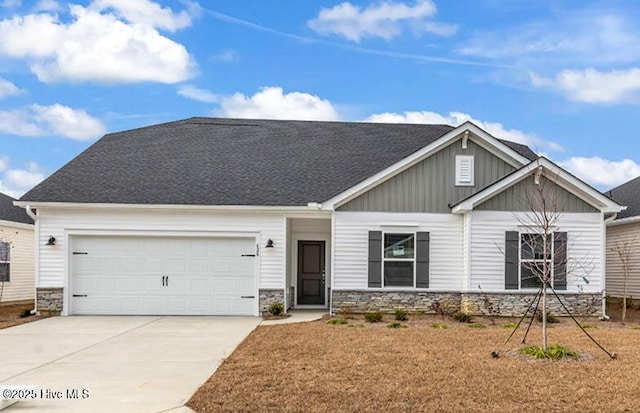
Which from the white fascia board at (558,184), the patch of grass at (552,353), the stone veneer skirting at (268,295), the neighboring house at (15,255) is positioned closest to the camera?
the patch of grass at (552,353)

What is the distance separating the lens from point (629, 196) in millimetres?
21672

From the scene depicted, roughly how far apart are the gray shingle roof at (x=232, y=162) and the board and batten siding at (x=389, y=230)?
4.70ft

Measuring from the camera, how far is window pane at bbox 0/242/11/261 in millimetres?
18953

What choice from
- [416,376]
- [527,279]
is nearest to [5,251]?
[527,279]

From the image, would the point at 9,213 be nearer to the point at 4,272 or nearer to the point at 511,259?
the point at 4,272

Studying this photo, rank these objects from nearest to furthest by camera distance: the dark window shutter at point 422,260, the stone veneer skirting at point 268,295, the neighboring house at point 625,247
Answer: the dark window shutter at point 422,260 < the stone veneer skirting at point 268,295 < the neighboring house at point 625,247

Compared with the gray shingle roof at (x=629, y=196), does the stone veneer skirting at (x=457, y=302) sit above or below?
below

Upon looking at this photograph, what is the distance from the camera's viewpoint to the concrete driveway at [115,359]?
277 inches

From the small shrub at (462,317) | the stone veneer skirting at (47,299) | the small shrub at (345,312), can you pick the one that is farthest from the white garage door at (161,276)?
the small shrub at (462,317)

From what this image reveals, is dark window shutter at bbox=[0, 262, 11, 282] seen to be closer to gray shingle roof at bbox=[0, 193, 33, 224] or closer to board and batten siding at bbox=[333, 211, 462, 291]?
gray shingle roof at bbox=[0, 193, 33, 224]

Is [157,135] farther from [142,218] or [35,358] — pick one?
[35,358]

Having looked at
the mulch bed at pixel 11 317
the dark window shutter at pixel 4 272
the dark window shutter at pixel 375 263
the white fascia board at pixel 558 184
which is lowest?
the mulch bed at pixel 11 317

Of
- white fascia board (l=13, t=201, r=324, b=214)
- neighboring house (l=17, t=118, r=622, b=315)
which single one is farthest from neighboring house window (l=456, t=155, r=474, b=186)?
white fascia board (l=13, t=201, r=324, b=214)

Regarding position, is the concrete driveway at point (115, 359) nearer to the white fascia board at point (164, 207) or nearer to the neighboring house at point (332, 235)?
the neighboring house at point (332, 235)
